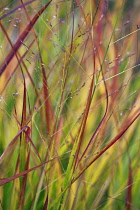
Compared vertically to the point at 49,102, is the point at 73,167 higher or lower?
lower

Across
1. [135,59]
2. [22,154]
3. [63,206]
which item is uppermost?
[135,59]

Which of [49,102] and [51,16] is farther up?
[51,16]

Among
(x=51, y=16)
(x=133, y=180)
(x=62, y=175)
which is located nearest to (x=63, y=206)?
(x=62, y=175)

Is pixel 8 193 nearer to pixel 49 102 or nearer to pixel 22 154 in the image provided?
pixel 22 154

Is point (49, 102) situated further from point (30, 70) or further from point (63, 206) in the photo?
point (63, 206)

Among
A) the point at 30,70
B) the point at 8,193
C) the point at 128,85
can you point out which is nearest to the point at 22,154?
the point at 8,193

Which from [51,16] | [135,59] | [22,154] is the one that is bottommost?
[22,154]
